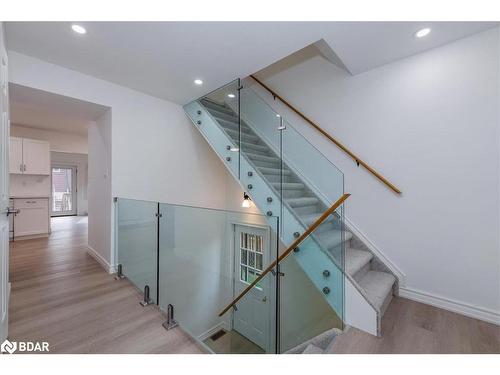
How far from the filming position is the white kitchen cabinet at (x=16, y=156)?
191 inches

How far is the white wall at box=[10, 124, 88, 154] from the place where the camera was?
17.9 ft

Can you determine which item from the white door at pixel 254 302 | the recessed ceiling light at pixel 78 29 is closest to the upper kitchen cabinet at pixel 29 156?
the recessed ceiling light at pixel 78 29

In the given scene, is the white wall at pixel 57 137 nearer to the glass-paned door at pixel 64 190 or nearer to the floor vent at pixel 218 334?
the glass-paned door at pixel 64 190

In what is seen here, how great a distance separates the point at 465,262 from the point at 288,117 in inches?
112

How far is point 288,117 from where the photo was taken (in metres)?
3.65

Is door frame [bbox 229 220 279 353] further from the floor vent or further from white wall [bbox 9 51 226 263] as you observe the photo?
white wall [bbox 9 51 226 263]

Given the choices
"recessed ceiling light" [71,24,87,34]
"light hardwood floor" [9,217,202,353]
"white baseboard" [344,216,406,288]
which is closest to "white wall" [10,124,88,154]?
"light hardwood floor" [9,217,202,353]

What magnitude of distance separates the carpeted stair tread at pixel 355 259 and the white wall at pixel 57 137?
7.45 meters

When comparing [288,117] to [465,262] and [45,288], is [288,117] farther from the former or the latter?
[45,288]

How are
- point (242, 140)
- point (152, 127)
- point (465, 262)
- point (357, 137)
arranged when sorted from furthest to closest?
point (152, 127), point (242, 140), point (357, 137), point (465, 262)

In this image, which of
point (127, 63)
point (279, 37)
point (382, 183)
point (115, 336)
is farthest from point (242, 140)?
point (115, 336)

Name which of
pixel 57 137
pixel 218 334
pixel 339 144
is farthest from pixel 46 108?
pixel 339 144

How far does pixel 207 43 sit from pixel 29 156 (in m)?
5.48

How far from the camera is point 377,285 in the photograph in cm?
230
